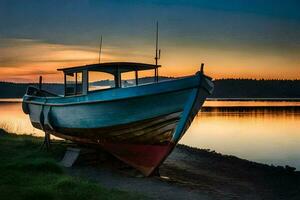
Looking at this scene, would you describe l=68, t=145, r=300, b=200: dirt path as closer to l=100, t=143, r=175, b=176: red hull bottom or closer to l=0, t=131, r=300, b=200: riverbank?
l=0, t=131, r=300, b=200: riverbank

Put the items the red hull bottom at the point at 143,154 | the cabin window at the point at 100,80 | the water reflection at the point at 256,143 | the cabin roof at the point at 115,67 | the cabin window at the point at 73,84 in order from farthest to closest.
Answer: the water reflection at the point at 256,143
the cabin window at the point at 73,84
the cabin roof at the point at 115,67
the cabin window at the point at 100,80
the red hull bottom at the point at 143,154

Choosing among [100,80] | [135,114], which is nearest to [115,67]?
[100,80]

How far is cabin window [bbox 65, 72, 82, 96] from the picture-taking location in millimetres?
16609

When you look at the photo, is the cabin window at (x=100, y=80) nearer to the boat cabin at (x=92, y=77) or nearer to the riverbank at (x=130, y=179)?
the boat cabin at (x=92, y=77)

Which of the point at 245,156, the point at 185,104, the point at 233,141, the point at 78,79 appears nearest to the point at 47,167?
the point at 185,104

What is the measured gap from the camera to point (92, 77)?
1586 cm

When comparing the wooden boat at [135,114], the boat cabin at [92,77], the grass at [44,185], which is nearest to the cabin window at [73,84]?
the boat cabin at [92,77]

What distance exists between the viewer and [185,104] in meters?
12.5

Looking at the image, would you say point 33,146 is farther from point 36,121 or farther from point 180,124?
point 180,124

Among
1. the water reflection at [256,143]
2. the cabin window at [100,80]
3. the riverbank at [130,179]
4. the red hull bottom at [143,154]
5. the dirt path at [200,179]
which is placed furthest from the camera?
the water reflection at [256,143]

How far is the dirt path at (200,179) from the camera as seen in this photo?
37.9 ft

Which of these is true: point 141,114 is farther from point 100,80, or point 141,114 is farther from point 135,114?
point 100,80

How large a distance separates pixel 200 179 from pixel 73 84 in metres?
6.68

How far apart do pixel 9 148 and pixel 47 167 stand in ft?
20.4
